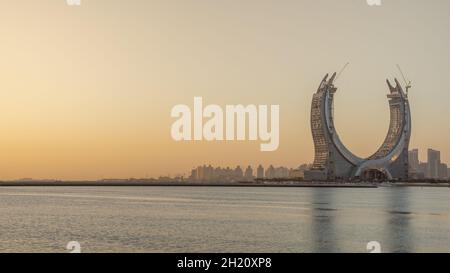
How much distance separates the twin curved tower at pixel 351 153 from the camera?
564 feet

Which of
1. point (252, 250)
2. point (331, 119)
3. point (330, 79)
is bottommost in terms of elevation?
point (252, 250)

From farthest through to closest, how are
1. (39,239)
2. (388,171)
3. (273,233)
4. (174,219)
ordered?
(388,171), (174,219), (273,233), (39,239)

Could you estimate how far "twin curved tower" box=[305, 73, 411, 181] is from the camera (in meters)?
172

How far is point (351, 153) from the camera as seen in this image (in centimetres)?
18175

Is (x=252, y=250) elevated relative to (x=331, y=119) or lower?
lower

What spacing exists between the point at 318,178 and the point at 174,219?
13509 cm

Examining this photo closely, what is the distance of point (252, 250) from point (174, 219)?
2023cm

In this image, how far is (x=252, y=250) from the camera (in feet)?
104

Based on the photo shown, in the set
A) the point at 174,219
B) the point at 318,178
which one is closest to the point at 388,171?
the point at 318,178
